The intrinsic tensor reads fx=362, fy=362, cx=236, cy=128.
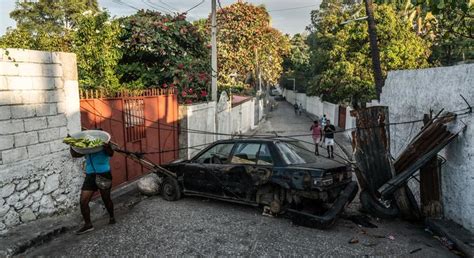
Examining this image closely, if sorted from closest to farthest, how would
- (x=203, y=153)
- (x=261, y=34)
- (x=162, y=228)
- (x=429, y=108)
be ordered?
(x=162, y=228) < (x=429, y=108) < (x=203, y=153) < (x=261, y=34)

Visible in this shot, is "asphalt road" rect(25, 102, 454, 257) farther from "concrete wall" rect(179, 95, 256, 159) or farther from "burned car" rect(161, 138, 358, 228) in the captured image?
"concrete wall" rect(179, 95, 256, 159)

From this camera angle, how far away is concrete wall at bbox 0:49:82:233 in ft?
18.5

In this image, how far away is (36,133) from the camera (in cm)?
619

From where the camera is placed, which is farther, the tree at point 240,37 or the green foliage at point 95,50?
the tree at point 240,37

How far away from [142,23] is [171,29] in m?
1.16

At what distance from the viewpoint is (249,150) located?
7.27 meters

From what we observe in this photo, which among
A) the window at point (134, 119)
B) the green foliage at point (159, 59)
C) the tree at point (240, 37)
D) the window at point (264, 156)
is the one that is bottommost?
the window at point (264, 156)

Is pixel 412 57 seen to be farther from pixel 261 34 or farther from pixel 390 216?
pixel 390 216

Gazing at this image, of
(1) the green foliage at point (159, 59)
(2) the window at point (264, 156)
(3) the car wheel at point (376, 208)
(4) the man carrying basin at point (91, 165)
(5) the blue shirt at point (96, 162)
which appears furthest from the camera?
(1) the green foliage at point (159, 59)

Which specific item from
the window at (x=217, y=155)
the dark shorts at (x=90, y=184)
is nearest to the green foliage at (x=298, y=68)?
the window at (x=217, y=155)

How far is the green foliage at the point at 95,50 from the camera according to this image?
11023 millimetres

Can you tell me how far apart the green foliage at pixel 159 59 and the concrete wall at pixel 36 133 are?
18.2ft

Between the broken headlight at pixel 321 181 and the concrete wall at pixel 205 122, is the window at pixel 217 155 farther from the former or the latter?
the broken headlight at pixel 321 181

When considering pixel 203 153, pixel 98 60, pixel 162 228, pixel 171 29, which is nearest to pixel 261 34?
pixel 171 29
